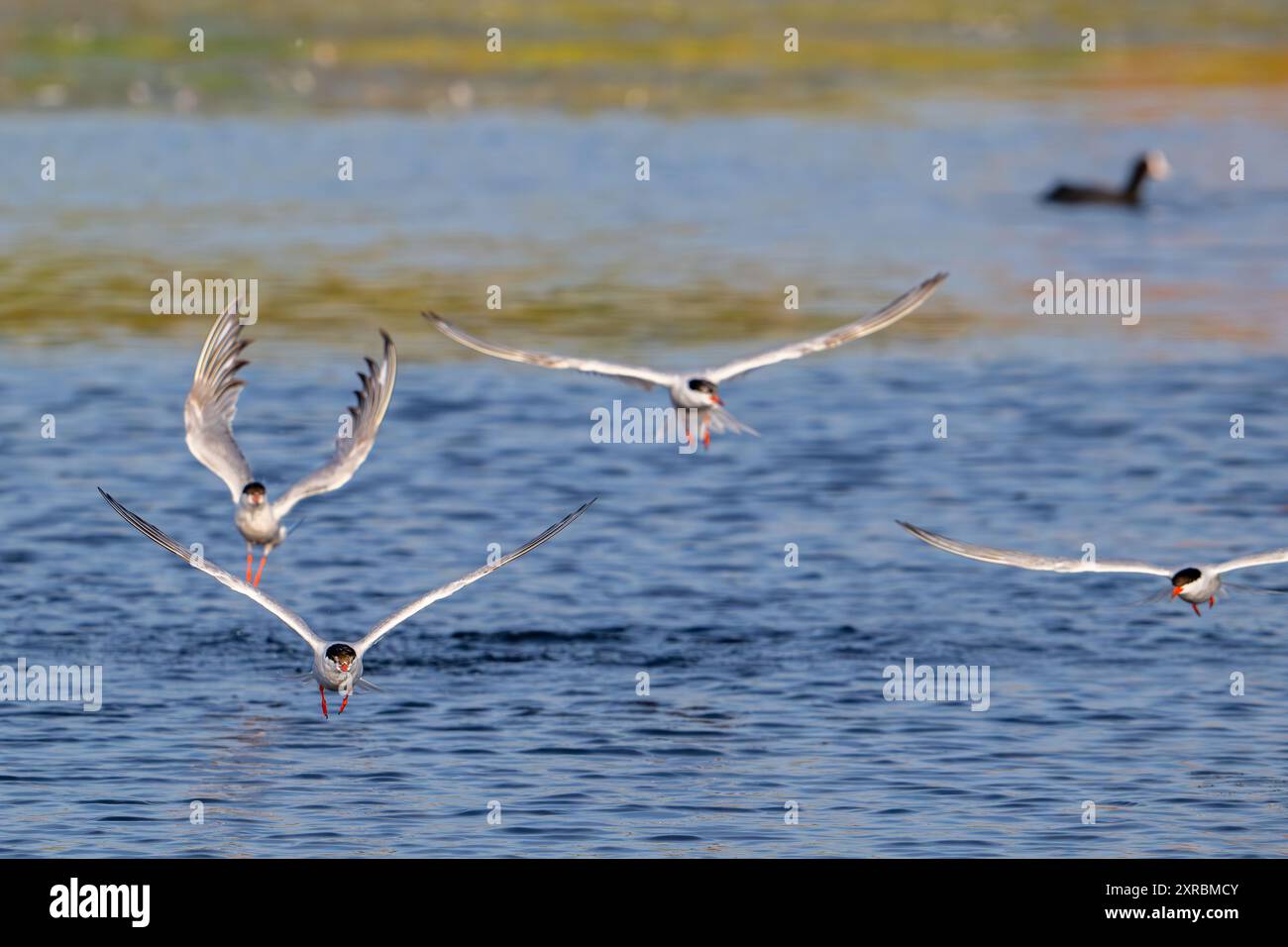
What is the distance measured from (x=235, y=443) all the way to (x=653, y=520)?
8.89 metres

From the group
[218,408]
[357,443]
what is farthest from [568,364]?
[218,408]

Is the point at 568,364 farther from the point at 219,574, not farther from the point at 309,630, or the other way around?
the point at 219,574

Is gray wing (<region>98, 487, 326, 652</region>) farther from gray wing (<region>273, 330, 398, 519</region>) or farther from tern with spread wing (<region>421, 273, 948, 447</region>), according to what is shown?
tern with spread wing (<region>421, 273, 948, 447</region>)

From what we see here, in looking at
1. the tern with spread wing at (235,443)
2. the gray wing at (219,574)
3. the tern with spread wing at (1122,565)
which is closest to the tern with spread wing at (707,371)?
the tern with spread wing at (235,443)

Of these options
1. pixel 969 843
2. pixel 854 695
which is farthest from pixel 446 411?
pixel 969 843

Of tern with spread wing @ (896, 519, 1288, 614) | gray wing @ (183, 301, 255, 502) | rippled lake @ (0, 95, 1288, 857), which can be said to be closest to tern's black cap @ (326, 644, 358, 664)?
rippled lake @ (0, 95, 1288, 857)

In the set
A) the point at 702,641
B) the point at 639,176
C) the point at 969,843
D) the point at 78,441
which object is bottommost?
the point at 969,843

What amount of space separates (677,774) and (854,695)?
227 centimetres

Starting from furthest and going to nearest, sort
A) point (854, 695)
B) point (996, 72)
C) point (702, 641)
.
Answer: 1. point (996, 72)
2. point (702, 641)
3. point (854, 695)

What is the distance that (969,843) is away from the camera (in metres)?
16.4

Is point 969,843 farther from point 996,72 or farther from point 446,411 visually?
point 996,72

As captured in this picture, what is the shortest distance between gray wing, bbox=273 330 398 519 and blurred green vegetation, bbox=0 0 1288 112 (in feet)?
144

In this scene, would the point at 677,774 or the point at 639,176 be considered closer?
the point at 677,774

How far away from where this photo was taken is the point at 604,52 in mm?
69750
